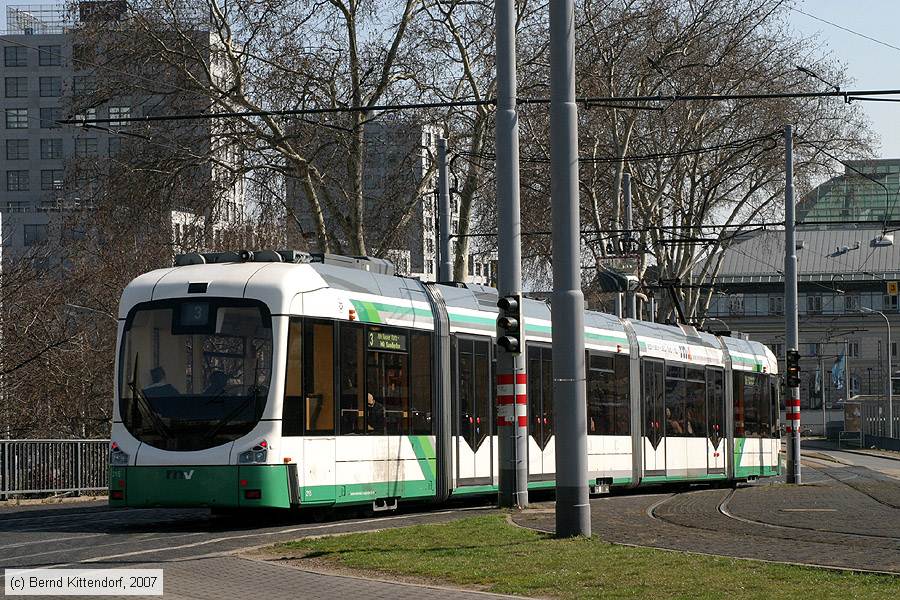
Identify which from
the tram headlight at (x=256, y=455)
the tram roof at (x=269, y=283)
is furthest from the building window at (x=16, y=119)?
the tram headlight at (x=256, y=455)

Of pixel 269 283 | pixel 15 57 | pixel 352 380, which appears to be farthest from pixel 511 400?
pixel 15 57

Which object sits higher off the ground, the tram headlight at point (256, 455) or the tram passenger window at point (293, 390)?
the tram passenger window at point (293, 390)

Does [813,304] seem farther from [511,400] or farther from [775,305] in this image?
[511,400]

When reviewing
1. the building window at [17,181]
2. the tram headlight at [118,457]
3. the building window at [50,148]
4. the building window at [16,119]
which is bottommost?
the tram headlight at [118,457]

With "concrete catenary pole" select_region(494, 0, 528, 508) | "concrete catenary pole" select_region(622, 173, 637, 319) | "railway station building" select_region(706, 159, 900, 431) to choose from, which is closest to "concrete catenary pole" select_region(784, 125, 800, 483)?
"concrete catenary pole" select_region(622, 173, 637, 319)

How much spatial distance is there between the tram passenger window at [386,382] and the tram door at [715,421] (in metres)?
13.4

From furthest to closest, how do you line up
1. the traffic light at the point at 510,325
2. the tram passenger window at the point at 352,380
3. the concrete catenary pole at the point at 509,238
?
the concrete catenary pole at the point at 509,238
the traffic light at the point at 510,325
the tram passenger window at the point at 352,380

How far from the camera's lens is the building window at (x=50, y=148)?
4569 inches

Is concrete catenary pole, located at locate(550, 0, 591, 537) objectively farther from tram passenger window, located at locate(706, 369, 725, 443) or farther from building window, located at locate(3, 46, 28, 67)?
building window, located at locate(3, 46, 28, 67)

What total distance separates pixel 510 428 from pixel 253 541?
18.4 feet

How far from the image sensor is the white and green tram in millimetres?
17938

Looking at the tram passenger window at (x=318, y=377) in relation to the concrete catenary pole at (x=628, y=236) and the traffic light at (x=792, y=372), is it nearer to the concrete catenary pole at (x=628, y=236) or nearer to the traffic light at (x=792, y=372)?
the traffic light at (x=792, y=372)

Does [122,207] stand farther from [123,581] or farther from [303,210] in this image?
[123,581]

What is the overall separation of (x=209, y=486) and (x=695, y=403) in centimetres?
1594
